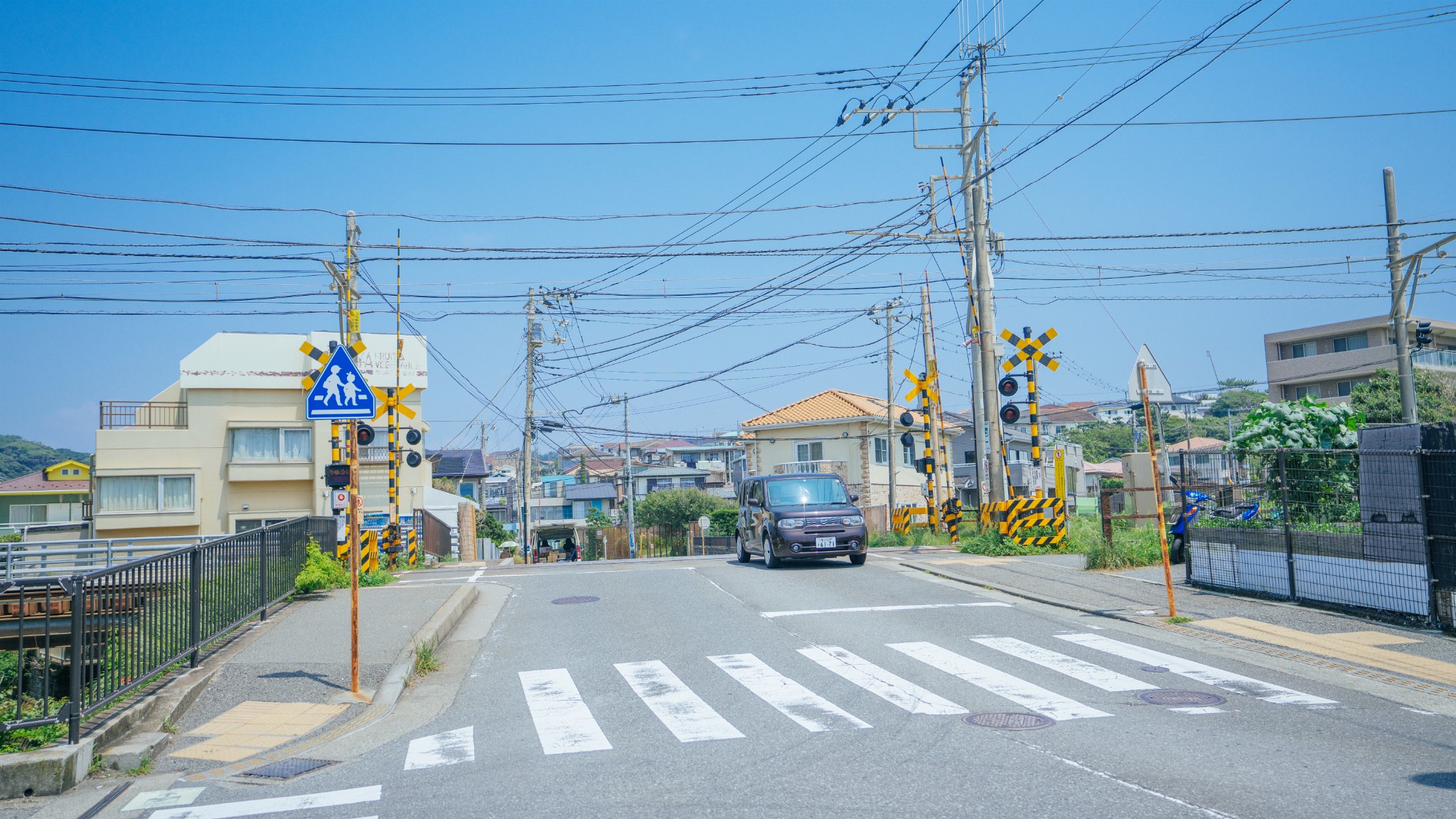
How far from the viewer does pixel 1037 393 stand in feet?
70.2

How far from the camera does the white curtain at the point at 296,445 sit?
126 ft

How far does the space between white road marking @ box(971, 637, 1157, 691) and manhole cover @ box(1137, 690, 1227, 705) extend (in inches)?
7.1

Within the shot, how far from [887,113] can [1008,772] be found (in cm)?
1853

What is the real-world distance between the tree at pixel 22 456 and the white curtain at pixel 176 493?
4498cm

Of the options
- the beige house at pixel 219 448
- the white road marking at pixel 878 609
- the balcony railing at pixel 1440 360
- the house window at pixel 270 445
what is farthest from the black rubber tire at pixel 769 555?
the balcony railing at pixel 1440 360

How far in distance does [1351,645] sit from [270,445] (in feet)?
122

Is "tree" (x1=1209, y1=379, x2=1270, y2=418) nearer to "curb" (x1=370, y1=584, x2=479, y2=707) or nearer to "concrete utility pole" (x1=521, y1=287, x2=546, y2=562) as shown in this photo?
"concrete utility pole" (x1=521, y1=287, x2=546, y2=562)

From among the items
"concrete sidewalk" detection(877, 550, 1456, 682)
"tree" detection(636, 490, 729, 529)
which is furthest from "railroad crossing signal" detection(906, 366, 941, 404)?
"tree" detection(636, 490, 729, 529)

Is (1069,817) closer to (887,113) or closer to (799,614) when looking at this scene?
(799,614)

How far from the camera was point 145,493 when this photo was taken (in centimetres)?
3634

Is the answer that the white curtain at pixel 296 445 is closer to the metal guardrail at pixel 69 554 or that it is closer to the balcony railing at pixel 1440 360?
the metal guardrail at pixel 69 554

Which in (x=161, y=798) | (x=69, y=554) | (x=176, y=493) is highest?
(x=176, y=493)

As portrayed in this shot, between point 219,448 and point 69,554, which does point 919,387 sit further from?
point 219,448

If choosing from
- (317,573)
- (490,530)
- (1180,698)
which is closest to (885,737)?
(1180,698)
